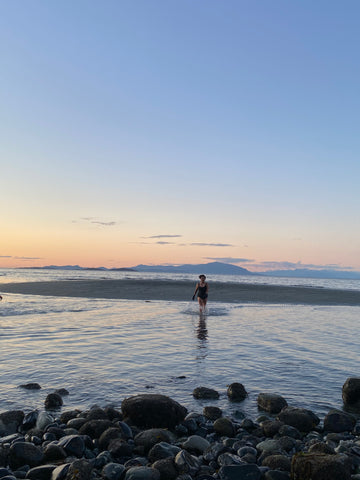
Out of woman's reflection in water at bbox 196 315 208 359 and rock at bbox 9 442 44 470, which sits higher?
rock at bbox 9 442 44 470

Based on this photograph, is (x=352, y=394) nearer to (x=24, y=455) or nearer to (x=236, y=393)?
(x=236, y=393)

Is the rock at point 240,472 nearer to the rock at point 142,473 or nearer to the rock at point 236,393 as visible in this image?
the rock at point 142,473

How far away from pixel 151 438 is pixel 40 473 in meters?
1.80

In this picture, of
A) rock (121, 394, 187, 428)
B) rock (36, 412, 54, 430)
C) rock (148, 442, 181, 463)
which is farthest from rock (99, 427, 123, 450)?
rock (36, 412, 54, 430)

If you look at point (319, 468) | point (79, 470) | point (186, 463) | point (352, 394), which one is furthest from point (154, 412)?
point (352, 394)

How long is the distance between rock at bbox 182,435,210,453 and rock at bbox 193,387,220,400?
240 centimetres

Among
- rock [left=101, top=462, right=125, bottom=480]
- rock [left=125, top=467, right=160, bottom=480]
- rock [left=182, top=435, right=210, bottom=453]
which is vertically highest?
rock [left=125, top=467, right=160, bottom=480]

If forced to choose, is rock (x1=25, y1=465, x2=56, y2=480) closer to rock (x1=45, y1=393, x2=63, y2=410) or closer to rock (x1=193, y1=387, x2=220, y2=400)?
rock (x1=45, y1=393, x2=63, y2=410)

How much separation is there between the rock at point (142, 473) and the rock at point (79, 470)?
522 millimetres

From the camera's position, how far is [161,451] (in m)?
5.54

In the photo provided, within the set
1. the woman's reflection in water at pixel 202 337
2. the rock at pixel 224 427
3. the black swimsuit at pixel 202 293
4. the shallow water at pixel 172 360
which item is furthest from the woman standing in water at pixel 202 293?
the rock at pixel 224 427

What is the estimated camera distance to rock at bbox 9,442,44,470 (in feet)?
17.3

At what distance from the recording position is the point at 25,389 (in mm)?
8703

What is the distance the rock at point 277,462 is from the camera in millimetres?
5238
